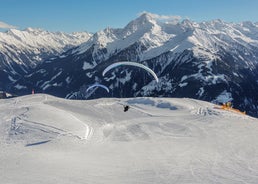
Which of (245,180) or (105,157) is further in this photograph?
(105,157)

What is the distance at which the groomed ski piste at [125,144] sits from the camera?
93.8 feet

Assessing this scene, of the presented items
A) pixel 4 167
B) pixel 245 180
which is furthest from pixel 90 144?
pixel 245 180

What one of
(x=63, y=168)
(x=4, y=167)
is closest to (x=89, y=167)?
(x=63, y=168)

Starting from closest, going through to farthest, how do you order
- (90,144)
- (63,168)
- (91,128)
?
(63,168) < (90,144) < (91,128)

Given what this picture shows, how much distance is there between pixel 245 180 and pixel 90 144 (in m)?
18.7

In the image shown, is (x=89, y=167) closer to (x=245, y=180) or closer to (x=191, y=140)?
(x=245, y=180)

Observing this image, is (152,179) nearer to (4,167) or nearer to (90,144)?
(4,167)

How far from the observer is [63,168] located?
3030 cm

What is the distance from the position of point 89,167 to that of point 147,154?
7.27m

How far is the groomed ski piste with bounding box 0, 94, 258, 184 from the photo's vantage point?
28578mm

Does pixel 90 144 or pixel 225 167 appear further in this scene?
pixel 90 144

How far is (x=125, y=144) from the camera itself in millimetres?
41781

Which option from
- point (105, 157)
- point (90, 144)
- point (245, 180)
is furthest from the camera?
point (90, 144)

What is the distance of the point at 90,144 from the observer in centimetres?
4109
